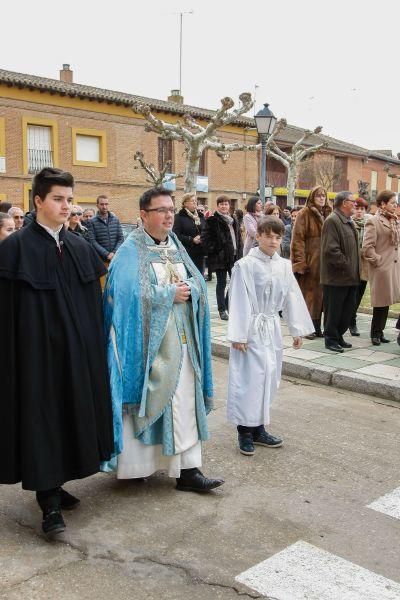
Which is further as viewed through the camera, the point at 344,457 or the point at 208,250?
the point at 208,250

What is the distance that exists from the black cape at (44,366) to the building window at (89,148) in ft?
94.2

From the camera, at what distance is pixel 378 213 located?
25.5 ft

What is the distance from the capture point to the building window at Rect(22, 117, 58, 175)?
29.2m

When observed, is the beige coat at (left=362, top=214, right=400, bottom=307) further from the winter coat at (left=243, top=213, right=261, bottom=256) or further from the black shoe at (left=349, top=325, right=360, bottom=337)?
the winter coat at (left=243, top=213, right=261, bottom=256)

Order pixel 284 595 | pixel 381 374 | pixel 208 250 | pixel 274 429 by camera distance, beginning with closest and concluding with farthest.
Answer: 1. pixel 284 595
2. pixel 274 429
3. pixel 381 374
4. pixel 208 250

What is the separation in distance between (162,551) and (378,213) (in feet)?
18.5

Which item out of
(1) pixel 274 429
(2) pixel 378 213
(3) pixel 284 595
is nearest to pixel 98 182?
(2) pixel 378 213

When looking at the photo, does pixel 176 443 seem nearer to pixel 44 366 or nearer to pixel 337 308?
pixel 44 366

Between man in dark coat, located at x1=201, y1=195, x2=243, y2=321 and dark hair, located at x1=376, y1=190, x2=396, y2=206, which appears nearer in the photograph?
dark hair, located at x1=376, y1=190, x2=396, y2=206

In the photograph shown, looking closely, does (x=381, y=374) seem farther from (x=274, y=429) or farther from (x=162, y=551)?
(x=162, y=551)

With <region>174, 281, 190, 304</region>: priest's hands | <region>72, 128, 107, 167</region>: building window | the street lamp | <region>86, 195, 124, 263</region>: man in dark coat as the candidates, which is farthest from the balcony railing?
<region>174, 281, 190, 304</region>: priest's hands

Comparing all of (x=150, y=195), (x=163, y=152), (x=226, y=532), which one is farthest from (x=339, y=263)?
(x=163, y=152)

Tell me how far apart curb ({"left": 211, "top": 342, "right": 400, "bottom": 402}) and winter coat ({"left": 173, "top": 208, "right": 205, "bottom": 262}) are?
Answer: 306 cm

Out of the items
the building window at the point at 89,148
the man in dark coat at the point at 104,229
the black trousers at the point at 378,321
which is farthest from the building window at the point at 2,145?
the black trousers at the point at 378,321
